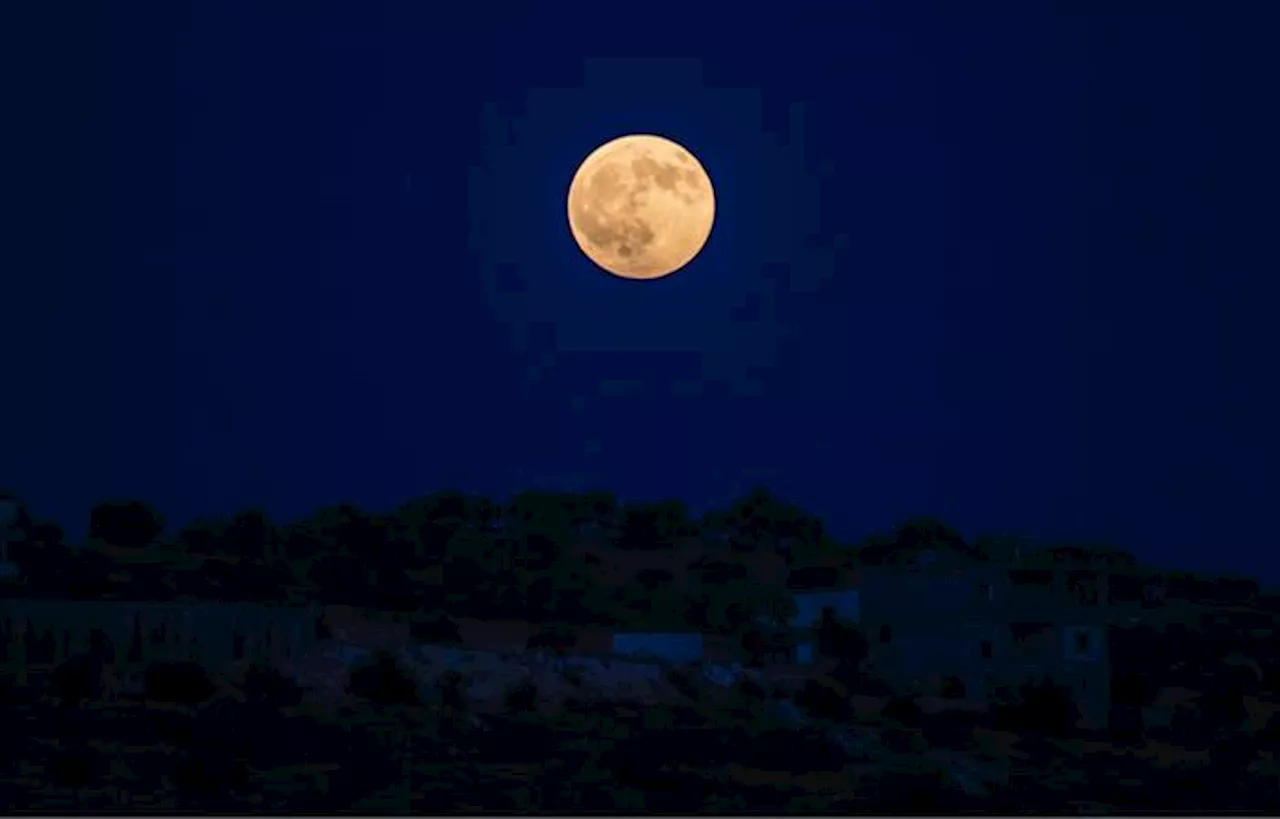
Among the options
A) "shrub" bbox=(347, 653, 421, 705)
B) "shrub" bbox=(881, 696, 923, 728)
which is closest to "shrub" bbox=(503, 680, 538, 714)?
"shrub" bbox=(347, 653, 421, 705)

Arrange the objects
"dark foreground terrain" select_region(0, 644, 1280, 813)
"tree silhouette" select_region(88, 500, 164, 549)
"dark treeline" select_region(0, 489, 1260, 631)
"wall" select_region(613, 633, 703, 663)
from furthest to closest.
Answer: "tree silhouette" select_region(88, 500, 164, 549) → "dark treeline" select_region(0, 489, 1260, 631) → "wall" select_region(613, 633, 703, 663) → "dark foreground terrain" select_region(0, 644, 1280, 813)

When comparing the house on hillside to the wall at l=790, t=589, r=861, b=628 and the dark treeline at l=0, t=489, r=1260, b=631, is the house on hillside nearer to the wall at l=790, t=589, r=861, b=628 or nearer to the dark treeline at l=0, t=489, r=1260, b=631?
the wall at l=790, t=589, r=861, b=628

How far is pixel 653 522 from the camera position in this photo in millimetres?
105000

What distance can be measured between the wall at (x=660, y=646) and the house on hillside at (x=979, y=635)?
6.57 metres

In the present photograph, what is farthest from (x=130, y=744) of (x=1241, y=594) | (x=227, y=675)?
(x=1241, y=594)

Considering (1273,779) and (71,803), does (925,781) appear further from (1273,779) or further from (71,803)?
(71,803)

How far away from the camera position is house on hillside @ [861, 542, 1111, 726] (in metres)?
55.9

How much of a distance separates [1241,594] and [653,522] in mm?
33546

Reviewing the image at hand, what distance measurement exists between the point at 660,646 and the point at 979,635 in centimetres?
1168

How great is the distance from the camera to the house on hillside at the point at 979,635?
55.9m

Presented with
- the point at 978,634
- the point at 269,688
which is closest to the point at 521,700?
the point at 269,688

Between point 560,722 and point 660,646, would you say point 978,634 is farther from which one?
point 560,722

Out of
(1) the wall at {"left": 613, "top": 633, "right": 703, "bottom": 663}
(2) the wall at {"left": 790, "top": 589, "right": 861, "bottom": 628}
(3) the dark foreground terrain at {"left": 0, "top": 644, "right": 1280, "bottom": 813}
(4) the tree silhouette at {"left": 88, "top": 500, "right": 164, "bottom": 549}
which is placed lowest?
(3) the dark foreground terrain at {"left": 0, "top": 644, "right": 1280, "bottom": 813}

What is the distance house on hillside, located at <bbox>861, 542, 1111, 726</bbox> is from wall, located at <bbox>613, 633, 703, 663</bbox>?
6.57 metres
